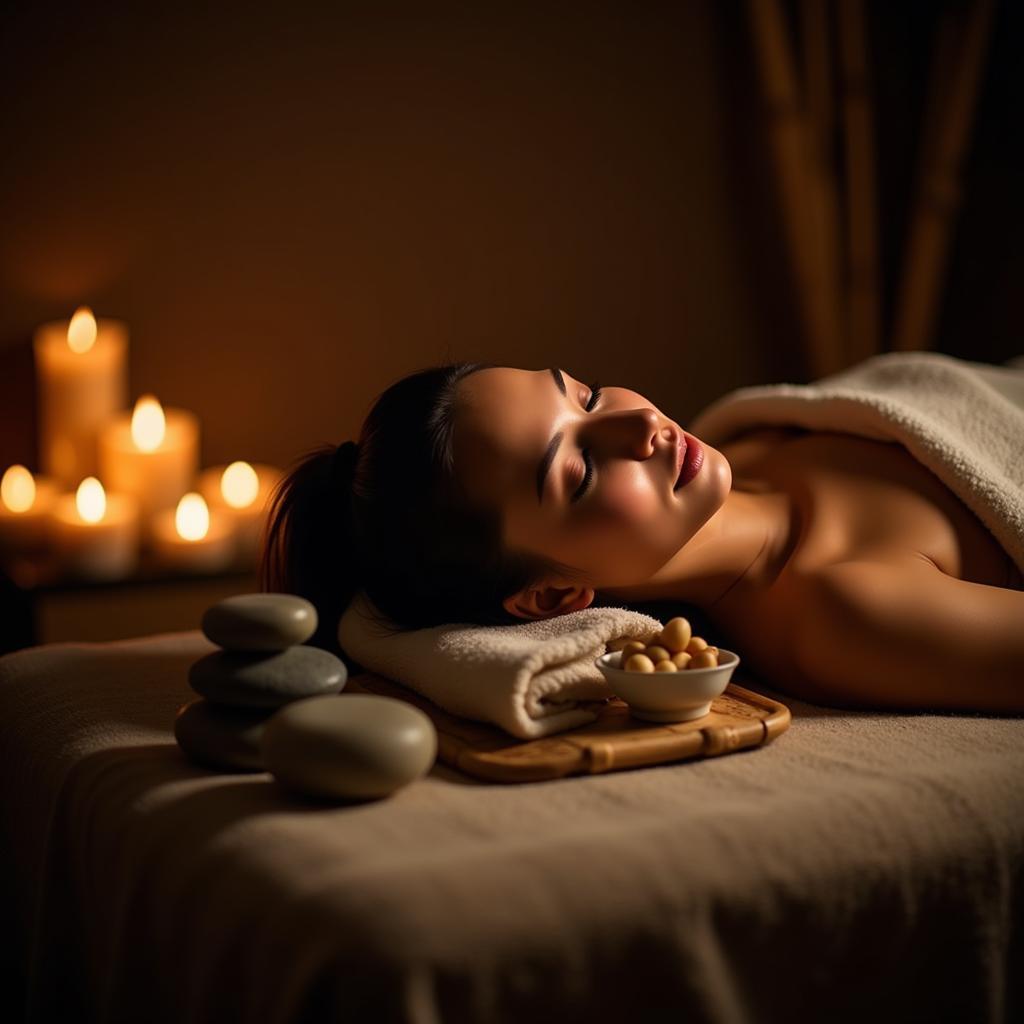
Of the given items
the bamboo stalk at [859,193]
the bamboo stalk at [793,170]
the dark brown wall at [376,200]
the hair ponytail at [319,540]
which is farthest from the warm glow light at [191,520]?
the bamboo stalk at [859,193]

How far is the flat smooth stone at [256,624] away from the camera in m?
1.14

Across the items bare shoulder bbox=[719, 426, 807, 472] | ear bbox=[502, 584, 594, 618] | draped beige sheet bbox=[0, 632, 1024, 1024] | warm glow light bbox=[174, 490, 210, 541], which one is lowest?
draped beige sheet bbox=[0, 632, 1024, 1024]

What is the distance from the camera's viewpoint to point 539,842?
97 centimetres

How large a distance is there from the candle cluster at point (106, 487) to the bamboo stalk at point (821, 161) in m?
1.48

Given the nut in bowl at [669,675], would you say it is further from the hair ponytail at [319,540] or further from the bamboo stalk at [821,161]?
the bamboo stalk at [821,161]

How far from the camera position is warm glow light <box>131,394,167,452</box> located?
2.26 meters

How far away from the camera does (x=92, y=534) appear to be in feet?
6.89

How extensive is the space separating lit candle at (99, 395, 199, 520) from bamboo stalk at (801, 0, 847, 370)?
158 cm

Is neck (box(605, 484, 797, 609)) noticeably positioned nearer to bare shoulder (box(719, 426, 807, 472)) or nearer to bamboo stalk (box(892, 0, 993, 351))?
bare shoulder (box(719, 426, 807, 472))

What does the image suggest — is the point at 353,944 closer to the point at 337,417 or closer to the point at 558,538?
the point at 558,538

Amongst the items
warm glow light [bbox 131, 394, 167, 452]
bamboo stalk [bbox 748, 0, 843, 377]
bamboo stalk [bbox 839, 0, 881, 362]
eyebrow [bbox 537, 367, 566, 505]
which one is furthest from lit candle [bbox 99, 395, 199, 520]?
bamboo stalk [bbox 839, 0, 881, 362]

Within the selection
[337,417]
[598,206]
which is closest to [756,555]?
[337,417]

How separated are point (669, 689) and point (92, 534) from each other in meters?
1.26

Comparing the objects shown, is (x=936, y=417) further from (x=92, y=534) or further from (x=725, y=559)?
(x=92, y=534)
